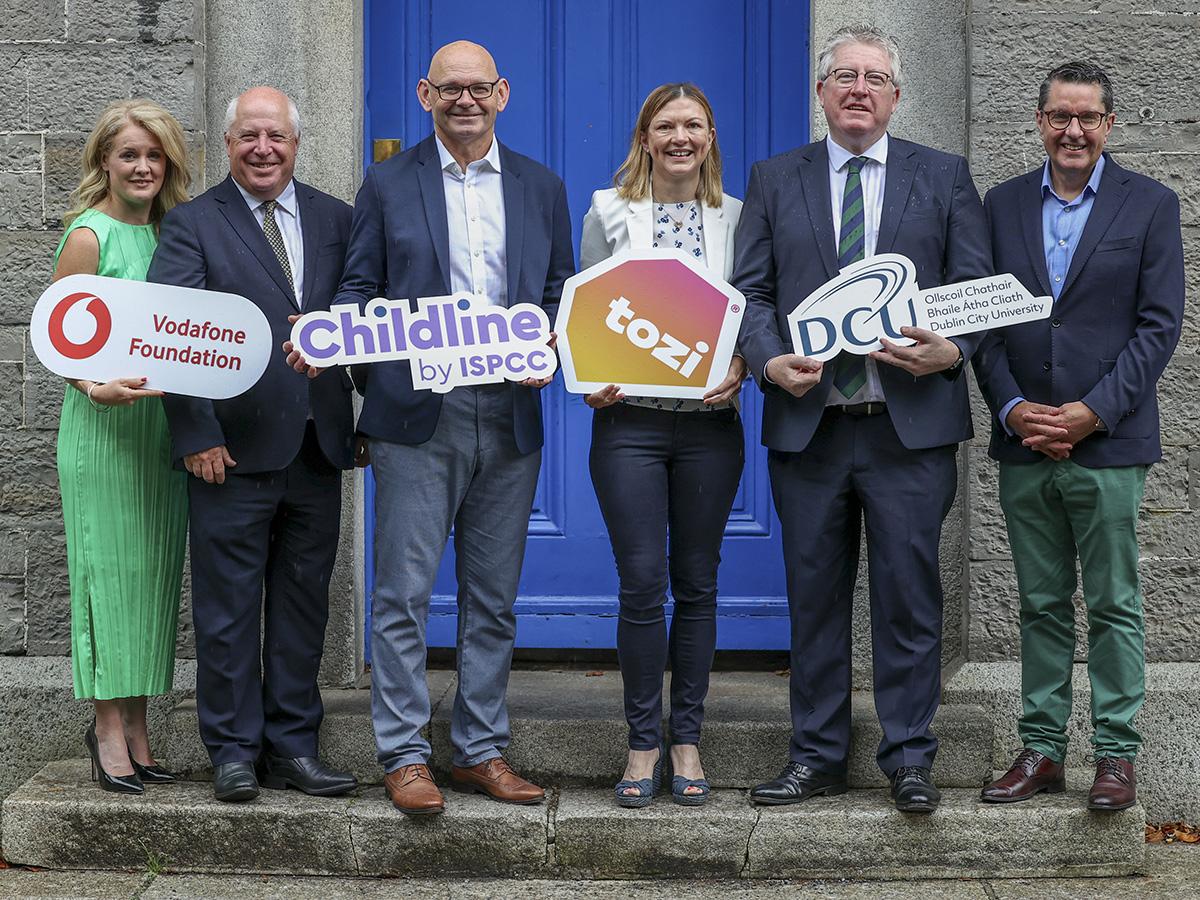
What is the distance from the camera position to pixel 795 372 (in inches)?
157

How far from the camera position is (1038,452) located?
4125 mm

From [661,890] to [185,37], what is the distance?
3.13m

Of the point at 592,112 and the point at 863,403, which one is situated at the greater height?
the point at 592,112

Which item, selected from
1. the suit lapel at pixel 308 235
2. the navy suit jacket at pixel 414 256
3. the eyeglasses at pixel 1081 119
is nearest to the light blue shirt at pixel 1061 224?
the eyeglasses at pixel 1081 119

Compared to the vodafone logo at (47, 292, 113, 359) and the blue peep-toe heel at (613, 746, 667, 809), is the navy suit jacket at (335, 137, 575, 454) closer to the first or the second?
the vodafone logo at (47, 292, 113, 359)

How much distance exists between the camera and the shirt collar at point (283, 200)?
4266 mm

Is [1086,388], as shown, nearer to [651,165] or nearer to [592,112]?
[651,165]

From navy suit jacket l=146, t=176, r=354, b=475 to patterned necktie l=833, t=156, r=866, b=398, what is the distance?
1455 mm

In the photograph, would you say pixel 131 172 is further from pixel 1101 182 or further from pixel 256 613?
pixel 1101 182

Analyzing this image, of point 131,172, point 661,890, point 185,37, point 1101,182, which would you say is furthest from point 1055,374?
point 185,37

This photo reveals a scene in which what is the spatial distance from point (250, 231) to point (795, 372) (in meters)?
1.61

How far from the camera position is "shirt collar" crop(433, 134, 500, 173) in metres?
4.18

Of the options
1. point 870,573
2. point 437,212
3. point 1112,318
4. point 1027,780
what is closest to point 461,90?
point 437,212

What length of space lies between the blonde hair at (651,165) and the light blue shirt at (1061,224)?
0.93 metres
